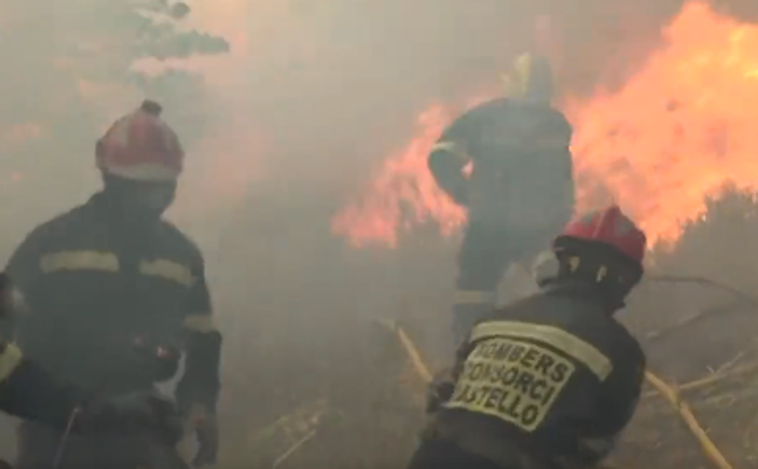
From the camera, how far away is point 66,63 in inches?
119

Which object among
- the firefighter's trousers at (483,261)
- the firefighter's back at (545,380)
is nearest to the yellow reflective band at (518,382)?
the firefighter's back at (545,380)

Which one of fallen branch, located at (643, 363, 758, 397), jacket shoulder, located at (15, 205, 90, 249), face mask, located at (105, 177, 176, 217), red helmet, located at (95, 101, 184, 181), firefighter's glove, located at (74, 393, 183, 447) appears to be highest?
red helmet, located at (95, 101, 184, 181)

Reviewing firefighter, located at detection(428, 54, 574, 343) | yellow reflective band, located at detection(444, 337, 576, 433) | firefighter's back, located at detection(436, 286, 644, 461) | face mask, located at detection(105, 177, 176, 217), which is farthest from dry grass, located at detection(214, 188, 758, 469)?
face mask, located at detection(105, 177, 176, 217)

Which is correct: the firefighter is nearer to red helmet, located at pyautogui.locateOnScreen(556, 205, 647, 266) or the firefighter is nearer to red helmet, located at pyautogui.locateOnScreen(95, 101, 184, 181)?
red helmet, located at pyautogui.locateOnScreen(556, 205, 647, 266)

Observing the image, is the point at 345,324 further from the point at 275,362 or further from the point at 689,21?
the point at 689,21

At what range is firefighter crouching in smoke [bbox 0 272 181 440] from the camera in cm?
237

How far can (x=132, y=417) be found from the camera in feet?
8.39

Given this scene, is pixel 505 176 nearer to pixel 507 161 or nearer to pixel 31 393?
pixel 507 161

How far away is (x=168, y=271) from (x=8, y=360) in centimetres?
59

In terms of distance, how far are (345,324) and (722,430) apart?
105 cm

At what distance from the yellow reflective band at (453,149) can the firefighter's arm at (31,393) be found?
3.97ft

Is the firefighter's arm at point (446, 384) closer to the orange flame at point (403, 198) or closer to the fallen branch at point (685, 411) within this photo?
the fallen branch at point (685, 411)

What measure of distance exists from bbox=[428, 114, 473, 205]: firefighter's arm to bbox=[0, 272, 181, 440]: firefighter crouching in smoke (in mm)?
1009

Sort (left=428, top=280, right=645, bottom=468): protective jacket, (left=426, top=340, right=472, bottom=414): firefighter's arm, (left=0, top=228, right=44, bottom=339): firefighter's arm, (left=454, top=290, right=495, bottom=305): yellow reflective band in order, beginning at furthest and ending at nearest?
(left=454, top=290, right=495, bottom=305): yellow reflective band < (left=0, top=228, right=44, bottom=339): firefighter's arm < (left=426, top=340, right=472, bottom=414): firefighter's arm < (left=428, top=280, right=645, bottom=468): protective jacket
